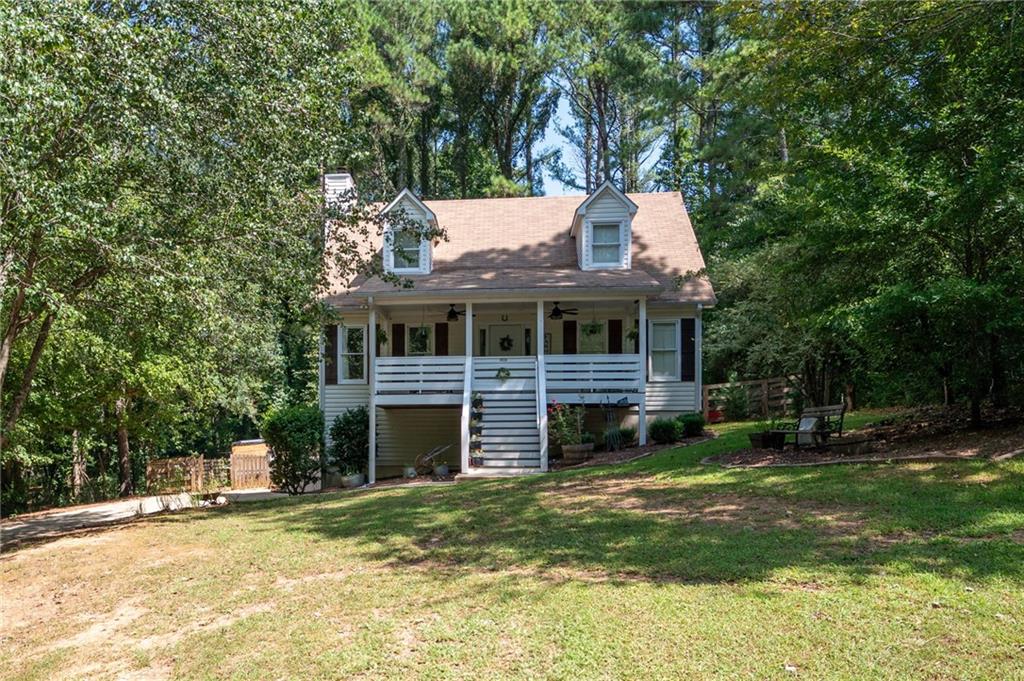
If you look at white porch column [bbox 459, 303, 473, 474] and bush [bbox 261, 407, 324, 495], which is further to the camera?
bush [bbox 261, 407, 324, 495]

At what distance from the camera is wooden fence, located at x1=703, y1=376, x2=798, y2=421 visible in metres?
21.2

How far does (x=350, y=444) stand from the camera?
659 inches

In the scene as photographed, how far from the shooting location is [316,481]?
15.1 meters

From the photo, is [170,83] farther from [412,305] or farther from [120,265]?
[412,305]

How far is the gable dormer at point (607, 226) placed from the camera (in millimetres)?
18109

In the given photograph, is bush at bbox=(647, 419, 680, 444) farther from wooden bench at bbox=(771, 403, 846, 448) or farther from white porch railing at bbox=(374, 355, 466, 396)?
white porch railing at bbox=(374, 355, 466, 396)

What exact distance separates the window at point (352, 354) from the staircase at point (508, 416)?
4.14 m

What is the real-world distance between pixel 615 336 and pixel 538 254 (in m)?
3.06

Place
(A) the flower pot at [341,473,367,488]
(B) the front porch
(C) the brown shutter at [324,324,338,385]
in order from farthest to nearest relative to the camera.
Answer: (C) the brown shutter at [324,324,338,385]
(A) the flower pot at [341,473,367,488]
(B) the front porch

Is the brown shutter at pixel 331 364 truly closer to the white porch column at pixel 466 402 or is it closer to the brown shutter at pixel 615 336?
the white porch column at pixel 466 402

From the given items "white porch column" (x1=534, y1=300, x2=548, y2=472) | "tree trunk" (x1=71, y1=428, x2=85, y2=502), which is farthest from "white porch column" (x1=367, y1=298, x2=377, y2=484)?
"tree trunk" (x1=71, y1=428, x2=85, y2=502)

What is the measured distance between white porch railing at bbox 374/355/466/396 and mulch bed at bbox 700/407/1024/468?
6131mm

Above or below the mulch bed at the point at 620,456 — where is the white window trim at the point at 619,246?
above

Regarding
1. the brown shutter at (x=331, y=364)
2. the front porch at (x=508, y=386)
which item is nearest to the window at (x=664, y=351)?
the front porch at (x=508, y=386)
